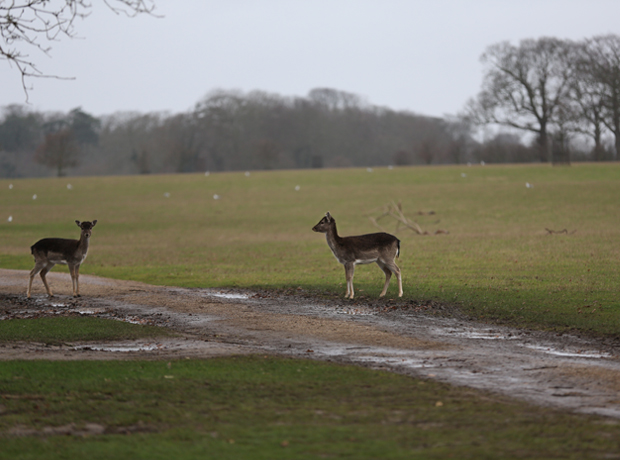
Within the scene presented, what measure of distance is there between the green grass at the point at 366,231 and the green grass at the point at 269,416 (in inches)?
214

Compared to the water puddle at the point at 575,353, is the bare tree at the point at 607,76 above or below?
above

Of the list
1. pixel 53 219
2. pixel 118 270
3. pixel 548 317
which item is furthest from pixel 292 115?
pixel 548 317

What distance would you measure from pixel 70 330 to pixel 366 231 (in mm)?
25987

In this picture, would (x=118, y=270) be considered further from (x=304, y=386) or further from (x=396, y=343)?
(x=304, y=386)

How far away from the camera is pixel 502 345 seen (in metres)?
10.7

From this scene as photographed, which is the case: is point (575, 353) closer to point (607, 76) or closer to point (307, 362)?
point (307, 362)

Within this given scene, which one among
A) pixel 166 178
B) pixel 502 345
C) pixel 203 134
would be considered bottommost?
pixel 502 345

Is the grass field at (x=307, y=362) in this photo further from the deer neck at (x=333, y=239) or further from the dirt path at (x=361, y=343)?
the deer neck at (x=333, y=239)

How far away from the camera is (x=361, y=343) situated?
11.0 m

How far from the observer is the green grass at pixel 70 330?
11250 mm

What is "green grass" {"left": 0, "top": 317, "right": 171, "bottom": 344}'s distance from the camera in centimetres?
1125

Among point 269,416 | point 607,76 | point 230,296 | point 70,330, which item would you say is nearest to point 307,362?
point 269,416

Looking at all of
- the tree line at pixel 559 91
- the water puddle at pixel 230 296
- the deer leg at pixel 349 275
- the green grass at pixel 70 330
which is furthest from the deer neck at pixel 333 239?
the tree line at pixel 559 91

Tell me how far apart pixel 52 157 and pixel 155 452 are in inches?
3411
